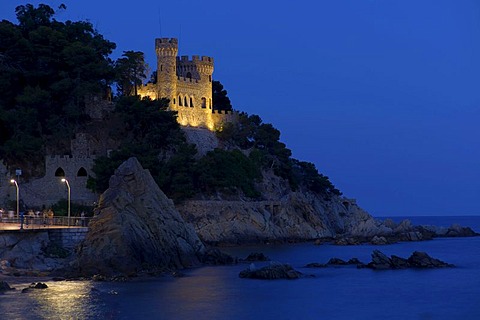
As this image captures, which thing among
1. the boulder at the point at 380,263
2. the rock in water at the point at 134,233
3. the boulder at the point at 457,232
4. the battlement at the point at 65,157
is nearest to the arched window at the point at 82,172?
the battlement at the point at 65,157

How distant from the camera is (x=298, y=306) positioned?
143ft

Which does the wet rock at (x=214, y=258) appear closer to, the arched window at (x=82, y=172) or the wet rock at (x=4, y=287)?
the wet rock at (x=4, y=287)

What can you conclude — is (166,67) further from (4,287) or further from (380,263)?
(4,287)

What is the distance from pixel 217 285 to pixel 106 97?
125ft

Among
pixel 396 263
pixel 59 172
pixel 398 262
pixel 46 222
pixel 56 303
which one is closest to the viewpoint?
pixel 56 303

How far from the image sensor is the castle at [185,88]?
86.6 metres

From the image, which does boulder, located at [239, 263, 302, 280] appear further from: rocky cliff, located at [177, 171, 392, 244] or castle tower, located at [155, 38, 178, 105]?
castle tower, located at [155, 38, 178, 105]

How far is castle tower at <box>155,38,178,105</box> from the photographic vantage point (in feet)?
283

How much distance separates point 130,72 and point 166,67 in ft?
11.0

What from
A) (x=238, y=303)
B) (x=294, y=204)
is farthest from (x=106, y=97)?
(x=238, y=303)

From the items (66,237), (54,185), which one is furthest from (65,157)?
(66,237)

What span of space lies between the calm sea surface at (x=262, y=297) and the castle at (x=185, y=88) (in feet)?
105

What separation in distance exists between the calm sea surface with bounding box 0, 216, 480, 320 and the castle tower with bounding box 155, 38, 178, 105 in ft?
105

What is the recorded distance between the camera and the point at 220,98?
4043 inches
